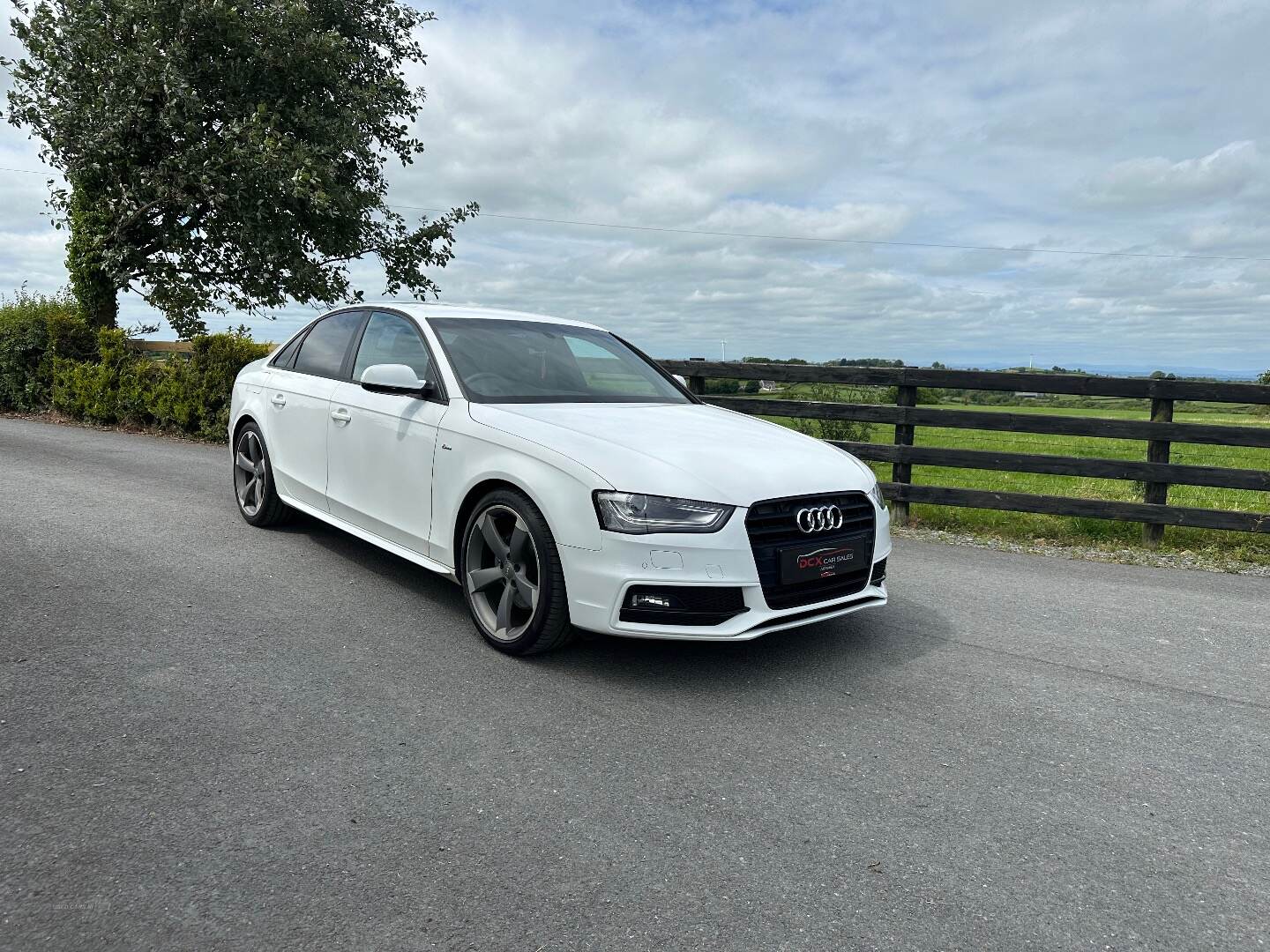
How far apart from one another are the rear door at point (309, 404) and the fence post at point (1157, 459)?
6.38 meters

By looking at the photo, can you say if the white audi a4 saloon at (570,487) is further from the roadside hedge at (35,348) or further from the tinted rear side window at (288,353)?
the roadside hedge at (35,348)

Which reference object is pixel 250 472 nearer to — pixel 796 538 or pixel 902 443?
pixel 796 538

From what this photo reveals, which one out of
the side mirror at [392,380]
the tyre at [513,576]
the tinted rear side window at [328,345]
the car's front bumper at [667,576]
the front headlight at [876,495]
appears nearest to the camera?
the car's front bumper at [667,576]

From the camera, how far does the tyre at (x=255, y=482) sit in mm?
6719

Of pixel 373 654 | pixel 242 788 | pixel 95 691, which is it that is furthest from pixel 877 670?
pixel 95 691

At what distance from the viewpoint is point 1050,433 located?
26.5 ft

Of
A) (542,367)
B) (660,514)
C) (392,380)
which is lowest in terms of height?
(660,514)

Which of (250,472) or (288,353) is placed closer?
(288,353)

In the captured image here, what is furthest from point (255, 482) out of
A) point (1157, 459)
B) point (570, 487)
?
point (1157, 459)

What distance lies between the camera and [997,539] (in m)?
Answer: 8.13

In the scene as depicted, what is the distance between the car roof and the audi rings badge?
2.44 meters

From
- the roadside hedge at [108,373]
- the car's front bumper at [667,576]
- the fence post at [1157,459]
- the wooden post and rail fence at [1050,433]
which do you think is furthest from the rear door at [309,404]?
the roadside hedge at [108,373]

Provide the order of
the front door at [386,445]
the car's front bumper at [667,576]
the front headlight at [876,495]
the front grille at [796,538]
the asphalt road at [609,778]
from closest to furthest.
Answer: the asphalt road at [609,778], the car's front bumper at [667,576], the front grille at [796,538], the front headlight at [876,495], the front door at [386,445]

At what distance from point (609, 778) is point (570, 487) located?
1286 mm
